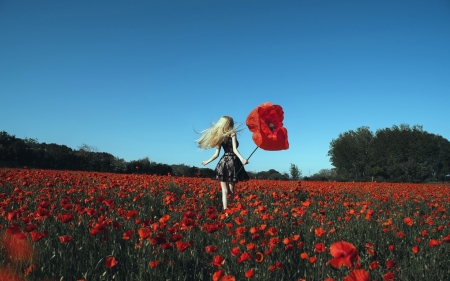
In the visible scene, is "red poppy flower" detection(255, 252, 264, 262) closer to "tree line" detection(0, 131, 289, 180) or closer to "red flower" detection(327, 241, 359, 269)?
"red flower" detection(327, 241, 359, 269)

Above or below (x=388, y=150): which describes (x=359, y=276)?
below

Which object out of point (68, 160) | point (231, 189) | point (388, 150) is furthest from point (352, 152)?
point (231, 189)

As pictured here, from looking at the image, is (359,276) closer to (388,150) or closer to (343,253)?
(343,253)

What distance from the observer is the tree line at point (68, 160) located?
21.5 m

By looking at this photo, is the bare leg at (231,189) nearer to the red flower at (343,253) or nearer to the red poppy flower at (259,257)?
the red poppy flower at (259,257)

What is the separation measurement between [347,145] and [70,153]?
51.9m

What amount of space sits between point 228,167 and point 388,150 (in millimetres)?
60140

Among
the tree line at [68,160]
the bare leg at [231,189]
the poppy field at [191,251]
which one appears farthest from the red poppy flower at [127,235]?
Answer: the tree line at [68,160]

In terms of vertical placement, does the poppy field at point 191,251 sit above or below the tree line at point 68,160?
below

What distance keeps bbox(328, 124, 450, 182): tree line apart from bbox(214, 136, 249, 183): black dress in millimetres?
52944

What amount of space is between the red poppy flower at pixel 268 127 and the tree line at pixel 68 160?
1724 cm

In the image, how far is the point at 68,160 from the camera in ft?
77.1

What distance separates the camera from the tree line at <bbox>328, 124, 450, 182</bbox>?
59.8 meters

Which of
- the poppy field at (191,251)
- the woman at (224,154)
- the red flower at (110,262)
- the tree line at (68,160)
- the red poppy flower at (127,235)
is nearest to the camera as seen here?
the red flower at (110,262)
